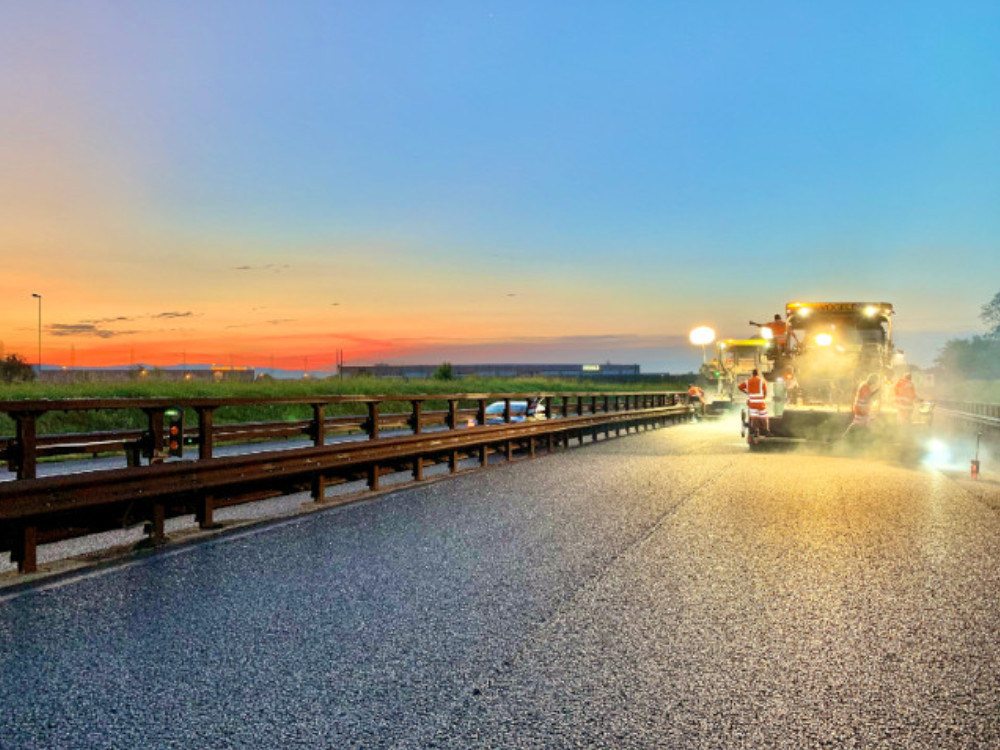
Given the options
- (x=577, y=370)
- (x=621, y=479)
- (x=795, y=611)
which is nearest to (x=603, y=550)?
(x=795, y=611)

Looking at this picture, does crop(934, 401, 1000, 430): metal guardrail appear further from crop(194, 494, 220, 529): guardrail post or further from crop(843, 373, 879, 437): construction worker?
crop(194, 494, 220, 529): guardrail post

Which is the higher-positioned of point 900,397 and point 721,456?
point 900,397

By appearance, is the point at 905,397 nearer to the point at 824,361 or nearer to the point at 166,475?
the point at 824,361

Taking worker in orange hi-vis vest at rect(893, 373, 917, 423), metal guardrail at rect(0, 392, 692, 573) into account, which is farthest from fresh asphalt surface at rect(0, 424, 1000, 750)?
worker in orange hi-vis vest at rect(893, 373, 917, 423)

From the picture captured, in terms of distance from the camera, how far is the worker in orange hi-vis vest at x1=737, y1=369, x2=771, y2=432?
69.5 feet

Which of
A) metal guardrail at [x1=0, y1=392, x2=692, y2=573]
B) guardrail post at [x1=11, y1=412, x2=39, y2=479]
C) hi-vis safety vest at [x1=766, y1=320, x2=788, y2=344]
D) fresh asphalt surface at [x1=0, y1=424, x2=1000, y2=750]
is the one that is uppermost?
hi-vis safety vest at [x1=766, y1=320, x2=788, y2=344]

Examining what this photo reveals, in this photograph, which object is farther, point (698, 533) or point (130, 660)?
point (698, 533)

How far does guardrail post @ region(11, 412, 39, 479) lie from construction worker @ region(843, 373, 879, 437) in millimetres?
16539

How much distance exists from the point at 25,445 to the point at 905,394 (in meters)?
17.2

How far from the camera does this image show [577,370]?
623ft

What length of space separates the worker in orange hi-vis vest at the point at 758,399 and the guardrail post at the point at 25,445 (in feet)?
52.8

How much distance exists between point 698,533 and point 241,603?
4837mm

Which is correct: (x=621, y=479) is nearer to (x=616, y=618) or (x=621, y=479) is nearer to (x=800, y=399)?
(x=800, y=399)

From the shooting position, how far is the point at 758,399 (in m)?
21.3
